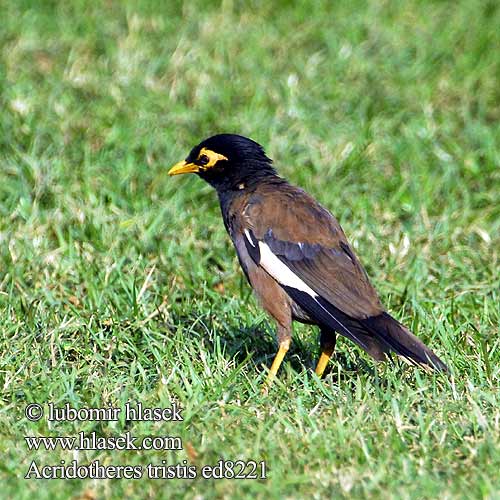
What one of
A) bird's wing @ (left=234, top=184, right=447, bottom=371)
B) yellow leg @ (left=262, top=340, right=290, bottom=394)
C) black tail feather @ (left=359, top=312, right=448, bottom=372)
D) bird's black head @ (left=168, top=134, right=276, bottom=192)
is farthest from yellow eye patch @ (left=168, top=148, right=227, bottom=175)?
black tail feather @ (left=359, top=312, right=448, bottom=372)

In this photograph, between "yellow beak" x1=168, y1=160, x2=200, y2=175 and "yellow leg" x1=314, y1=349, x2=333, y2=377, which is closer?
"yellow leg" x1=314, y1=349, x2=333, y2=377

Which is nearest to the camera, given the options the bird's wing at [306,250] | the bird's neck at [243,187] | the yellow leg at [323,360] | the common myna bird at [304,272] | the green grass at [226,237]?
the green grass at [226,237]

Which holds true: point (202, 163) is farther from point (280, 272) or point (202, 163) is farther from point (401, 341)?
point (401, 341)

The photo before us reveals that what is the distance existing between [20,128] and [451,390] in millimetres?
4132

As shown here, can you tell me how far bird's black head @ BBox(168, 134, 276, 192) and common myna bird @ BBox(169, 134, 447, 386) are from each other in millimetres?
16

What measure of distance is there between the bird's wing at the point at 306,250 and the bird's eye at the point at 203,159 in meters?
0.48

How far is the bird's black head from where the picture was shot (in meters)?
5.95

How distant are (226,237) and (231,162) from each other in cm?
116

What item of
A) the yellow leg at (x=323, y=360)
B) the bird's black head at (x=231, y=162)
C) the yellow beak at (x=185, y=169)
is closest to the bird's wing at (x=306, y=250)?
the bird's black head at (x=231, y=162)

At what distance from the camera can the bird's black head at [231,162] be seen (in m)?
5.95

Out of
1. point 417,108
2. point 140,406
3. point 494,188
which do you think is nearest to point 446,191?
point 494,188

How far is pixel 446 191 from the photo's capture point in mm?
7695

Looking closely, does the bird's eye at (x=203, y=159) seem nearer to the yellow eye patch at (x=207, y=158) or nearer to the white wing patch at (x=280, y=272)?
the yellow eye patch at (x=207, y=158)

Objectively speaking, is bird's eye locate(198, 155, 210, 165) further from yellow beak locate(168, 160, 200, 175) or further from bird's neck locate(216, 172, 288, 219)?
bird's neck locate(216, 172, 288, 219)
